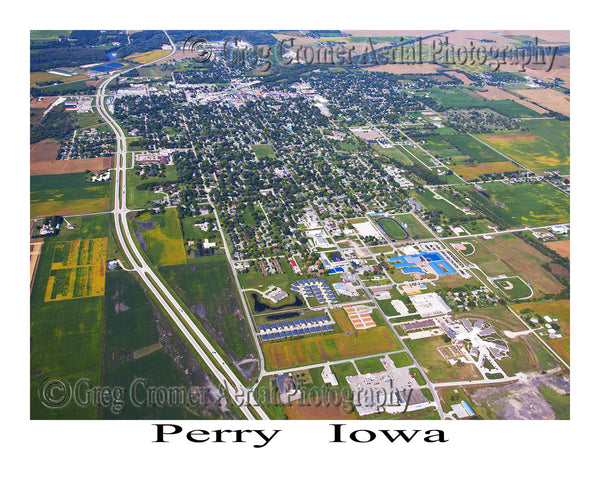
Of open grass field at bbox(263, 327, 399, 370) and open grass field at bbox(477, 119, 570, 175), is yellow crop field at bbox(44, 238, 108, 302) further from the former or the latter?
open grass field at bbox(477, 119, 570, 175)

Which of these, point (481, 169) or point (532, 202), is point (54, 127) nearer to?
point (481, 169)

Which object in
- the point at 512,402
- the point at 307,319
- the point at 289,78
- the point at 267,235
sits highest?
the point at 289,78

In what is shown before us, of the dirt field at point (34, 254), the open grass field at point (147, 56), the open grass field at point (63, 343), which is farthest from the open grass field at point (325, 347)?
the open grass field at point (147, 56)

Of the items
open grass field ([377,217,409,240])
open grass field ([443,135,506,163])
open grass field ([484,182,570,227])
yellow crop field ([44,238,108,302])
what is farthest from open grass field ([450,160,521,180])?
yellow crop field ([44,238,108,302])

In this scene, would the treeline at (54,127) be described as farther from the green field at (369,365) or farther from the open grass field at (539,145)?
the open grass field at (539,145)

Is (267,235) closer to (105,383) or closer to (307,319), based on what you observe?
(307,319)

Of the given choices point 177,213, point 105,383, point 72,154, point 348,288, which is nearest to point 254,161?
point 177,213

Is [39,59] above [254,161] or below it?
above
